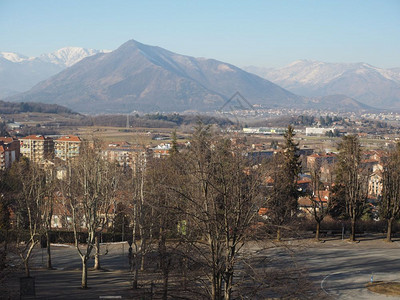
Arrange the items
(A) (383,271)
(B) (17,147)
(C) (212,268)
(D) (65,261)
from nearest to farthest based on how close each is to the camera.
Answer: (C) (212,268) < (A) (383,271) < (D) (65,261) < (B) (17,147)

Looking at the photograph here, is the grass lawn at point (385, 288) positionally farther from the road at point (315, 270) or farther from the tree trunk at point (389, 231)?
the tree trunk at point (389, 231)

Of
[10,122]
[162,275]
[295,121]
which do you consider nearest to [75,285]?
[162,275]

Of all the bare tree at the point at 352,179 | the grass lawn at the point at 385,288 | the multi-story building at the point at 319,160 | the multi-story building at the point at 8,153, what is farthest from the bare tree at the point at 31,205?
the multi-story building at the point at 8,153

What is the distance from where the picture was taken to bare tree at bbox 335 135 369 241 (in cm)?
2494

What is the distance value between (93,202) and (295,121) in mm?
133182

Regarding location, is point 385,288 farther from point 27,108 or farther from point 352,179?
point 27,108

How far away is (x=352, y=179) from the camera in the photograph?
25.1 metres

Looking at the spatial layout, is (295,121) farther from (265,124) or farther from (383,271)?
(383,271)

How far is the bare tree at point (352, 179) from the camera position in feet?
81.8

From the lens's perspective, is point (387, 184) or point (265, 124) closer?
point (387, 184)

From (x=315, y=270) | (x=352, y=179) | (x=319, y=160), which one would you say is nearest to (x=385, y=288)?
(x=315, y=270)

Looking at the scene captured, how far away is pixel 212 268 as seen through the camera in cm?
977

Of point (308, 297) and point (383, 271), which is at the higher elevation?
point (308, 297)

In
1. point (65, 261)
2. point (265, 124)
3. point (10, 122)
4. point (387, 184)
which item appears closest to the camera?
point (65, 261)
